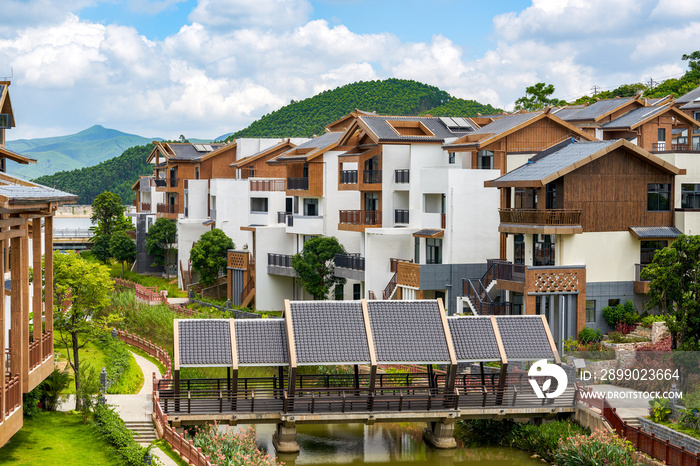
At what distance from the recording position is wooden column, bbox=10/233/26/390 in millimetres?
25344

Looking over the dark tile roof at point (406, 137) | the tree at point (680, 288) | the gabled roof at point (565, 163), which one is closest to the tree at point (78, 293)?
the dark tile roof at point (406, 137)

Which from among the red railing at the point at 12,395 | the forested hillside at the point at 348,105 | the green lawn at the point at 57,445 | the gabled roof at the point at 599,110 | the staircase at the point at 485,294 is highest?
the forested hillside at the point at 348,105

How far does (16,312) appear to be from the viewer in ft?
83.8

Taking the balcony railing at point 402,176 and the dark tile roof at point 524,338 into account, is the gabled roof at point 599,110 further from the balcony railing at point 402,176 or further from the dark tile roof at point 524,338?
the dark tile roof at point 524,338

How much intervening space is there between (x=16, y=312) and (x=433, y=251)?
2609 centimetres

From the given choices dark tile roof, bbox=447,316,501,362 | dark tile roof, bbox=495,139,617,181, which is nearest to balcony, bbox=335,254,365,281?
dark tile roof, bbox=495,139,617,181

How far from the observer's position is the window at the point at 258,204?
2595 inches

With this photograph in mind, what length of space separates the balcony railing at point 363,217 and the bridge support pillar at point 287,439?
21496 mm

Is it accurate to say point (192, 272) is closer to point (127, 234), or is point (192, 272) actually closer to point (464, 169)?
point (127, 234)

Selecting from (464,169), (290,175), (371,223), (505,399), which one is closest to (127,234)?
(290,175)

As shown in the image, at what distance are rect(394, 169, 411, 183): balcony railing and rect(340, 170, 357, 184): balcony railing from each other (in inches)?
136

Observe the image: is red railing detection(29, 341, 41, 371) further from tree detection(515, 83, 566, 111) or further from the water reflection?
tree detection(515, 83, 566, 111)

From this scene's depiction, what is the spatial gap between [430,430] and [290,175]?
30.5 metres

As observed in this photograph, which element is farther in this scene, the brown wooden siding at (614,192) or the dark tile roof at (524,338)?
the brown wooden siding at (614,192)
